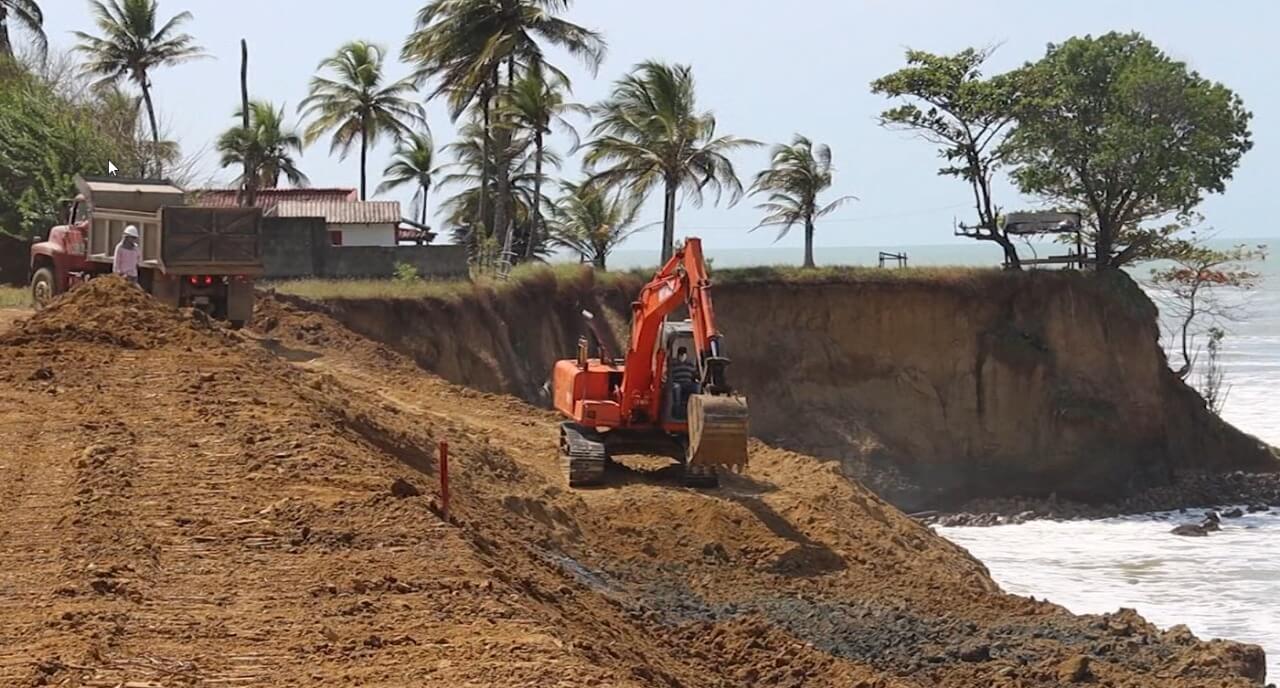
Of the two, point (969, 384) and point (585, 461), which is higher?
point (585, 461)

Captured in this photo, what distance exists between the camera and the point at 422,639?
359 inches

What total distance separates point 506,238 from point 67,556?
30896 millimetres

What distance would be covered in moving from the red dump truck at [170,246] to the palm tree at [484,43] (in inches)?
603

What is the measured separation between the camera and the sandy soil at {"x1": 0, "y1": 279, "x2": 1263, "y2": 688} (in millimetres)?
9062

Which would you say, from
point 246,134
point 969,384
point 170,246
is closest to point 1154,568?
point 969,384

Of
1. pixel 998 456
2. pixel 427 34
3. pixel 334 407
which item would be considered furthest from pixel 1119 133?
pixel 334 407

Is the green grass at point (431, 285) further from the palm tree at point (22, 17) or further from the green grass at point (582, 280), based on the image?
the palm tree at point (22, 17)

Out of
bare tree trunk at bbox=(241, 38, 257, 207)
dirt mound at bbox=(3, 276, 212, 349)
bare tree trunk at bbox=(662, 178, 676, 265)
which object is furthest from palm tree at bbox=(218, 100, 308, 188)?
dirt mound at bbox=(3, 276, 212, 349)

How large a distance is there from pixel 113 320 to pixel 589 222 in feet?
108

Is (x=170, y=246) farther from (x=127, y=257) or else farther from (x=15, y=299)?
(x=15, y=299)

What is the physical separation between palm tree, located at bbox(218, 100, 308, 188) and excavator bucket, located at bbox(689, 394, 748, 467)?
3597 cm

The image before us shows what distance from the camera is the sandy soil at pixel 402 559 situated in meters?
9.06

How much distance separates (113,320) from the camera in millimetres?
19016

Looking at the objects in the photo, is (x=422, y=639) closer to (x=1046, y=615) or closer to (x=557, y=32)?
(x=1046, y=615)
